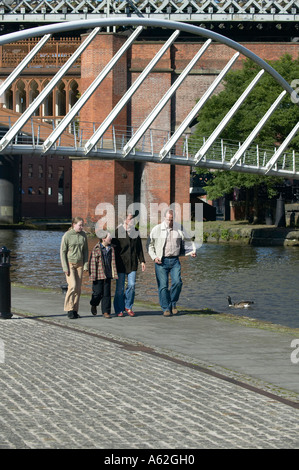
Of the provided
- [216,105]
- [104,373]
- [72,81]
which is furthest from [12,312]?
[72,81]

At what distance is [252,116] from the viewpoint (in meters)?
52.5

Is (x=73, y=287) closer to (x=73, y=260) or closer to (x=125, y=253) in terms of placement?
(x=73, y=260)

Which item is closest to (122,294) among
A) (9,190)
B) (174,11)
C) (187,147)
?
(187,147)

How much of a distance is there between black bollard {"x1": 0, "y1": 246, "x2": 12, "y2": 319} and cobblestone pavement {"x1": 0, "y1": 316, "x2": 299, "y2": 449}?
10.8 feet

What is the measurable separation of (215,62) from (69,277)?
156 ft

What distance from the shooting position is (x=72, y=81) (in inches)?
3169

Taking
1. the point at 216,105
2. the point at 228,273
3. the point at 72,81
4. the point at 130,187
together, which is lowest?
the point at 228,273

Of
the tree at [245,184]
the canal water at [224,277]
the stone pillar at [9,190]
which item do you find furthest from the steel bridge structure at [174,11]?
the canal water at [224,277]

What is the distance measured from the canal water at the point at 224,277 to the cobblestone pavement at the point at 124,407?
314 inches

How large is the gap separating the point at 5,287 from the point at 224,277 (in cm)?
1537

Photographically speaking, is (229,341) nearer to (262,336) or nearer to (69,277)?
(262,336)

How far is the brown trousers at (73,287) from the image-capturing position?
14.5 meters

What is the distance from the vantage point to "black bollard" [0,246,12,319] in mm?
14430

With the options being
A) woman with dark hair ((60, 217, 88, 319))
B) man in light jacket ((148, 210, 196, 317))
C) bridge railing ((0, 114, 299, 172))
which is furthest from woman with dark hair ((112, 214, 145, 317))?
bridge railing ((0, 114, 299, 172))
